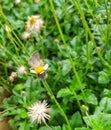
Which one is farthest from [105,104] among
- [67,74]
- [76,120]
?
[67,74]

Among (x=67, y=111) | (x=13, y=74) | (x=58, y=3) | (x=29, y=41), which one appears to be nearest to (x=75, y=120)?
(x=67, y=111)

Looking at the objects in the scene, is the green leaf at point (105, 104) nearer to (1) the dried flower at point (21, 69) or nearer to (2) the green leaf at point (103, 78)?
(2) the green leaf at point (103, 78)

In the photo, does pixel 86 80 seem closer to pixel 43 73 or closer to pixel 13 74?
pixel 13 74

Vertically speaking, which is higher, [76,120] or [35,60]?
[35,60]

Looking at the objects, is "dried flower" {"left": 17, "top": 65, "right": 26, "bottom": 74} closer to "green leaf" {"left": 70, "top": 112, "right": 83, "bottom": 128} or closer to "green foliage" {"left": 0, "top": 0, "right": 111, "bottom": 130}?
"green foliage" {"left": 0, "top": 0, "right": 111, "bottom": 130}

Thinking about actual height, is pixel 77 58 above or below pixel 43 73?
below

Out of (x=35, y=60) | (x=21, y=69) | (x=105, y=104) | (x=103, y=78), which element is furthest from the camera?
(x=21, y=69)

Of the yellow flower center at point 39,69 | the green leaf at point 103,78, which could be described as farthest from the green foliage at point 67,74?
the yellow flower center at point 39,69

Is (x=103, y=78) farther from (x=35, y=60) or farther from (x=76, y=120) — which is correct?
(x=35, y=60)
